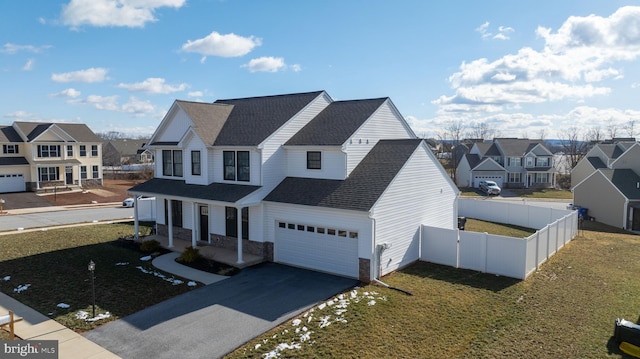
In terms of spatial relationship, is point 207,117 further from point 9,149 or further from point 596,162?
point 596,162

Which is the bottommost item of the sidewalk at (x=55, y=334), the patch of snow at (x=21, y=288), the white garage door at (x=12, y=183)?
the sidewalk at (x=55, y=334)

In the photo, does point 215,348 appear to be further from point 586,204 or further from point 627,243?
point 586,204

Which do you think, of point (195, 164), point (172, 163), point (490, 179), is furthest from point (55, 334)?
point (490, 179)

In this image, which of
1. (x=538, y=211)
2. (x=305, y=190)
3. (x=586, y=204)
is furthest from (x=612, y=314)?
(x=586, y=204)

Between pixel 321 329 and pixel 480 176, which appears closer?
pixel 321 329

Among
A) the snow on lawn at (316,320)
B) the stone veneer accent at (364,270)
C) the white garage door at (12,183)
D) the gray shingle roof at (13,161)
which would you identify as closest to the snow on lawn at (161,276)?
the snow on lawn at (316,320)

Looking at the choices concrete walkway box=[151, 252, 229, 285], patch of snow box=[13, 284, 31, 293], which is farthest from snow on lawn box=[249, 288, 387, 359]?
patch of snow box=[13, 284, 31, 293]

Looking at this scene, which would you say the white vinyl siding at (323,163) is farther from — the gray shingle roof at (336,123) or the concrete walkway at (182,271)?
the concrete walkway at (182,271)
